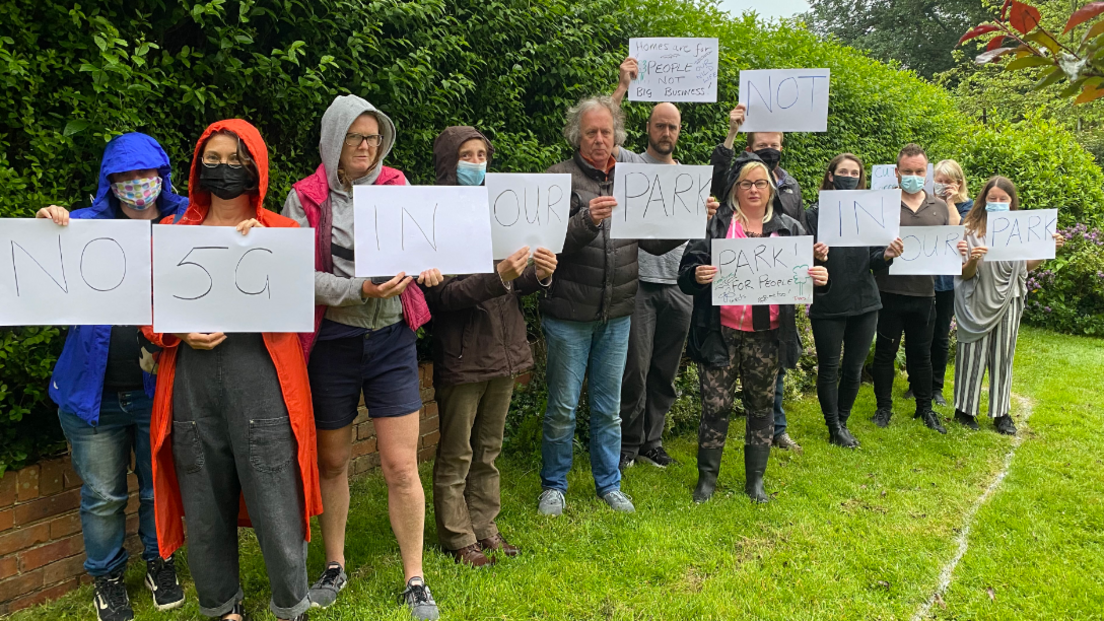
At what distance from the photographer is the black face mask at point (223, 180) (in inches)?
101

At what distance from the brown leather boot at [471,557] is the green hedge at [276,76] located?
73.2 inches

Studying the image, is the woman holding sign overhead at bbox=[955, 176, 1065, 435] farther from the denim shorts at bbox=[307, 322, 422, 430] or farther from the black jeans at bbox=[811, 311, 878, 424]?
the denim shorts at bbox=[307, 322, 422, 430]

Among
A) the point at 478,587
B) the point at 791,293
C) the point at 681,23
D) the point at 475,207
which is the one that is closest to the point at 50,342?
the point at 475,207

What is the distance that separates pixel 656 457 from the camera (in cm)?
497

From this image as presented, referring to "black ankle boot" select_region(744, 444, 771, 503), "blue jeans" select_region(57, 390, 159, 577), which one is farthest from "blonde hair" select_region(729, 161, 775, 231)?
"blue jeans" select_region(57, 390, 159, 577)

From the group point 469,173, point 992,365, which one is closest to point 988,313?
point 992,365

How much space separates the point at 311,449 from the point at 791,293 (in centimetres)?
272

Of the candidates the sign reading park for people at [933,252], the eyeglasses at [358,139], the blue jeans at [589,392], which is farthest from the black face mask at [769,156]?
the eyeglasses at [358,139]

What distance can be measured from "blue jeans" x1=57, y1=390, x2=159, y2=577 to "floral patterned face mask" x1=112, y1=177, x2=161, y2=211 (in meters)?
0.77

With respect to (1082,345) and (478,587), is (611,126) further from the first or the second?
(1082,345)

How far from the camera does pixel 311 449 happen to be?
2.77 m

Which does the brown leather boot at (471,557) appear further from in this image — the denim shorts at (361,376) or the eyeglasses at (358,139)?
the eyeglasses at (358,139)

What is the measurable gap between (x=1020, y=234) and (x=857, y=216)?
163 cm

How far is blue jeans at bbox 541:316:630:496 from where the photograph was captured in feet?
13.0
